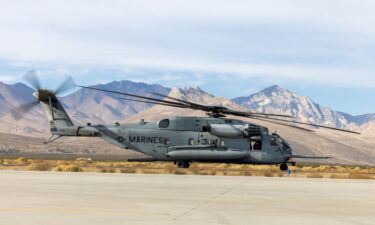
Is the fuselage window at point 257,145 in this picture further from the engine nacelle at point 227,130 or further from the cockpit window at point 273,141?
the engine nacelle at point 227,130

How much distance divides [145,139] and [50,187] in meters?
18.9

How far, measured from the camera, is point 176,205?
14.6 metres

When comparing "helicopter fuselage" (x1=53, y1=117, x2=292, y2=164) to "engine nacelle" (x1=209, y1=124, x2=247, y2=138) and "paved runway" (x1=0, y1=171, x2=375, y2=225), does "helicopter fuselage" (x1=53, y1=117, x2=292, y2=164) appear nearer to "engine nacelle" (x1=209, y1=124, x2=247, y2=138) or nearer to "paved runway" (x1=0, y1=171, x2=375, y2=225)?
"engine nacelle" (x1=209, y1=124, x2=247, y2=138)

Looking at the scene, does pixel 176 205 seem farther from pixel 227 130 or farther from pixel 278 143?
pixel 278 143

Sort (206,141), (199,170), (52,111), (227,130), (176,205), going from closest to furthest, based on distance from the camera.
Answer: (176,205) → (199,170) → (227,130) → (206,141) → (52,111)

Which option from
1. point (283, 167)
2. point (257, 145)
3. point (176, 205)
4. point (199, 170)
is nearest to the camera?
point (176, 205)

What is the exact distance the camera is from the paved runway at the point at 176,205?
1191cm

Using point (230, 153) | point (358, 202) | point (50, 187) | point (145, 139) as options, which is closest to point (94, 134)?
point (145, 139)

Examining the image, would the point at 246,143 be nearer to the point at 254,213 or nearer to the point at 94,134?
the point at 94,134

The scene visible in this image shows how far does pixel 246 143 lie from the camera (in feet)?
124

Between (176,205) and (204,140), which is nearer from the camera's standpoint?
(176,205)

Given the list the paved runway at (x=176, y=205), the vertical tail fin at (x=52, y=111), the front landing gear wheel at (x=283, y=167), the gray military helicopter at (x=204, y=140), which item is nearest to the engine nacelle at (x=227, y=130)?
the gray military helicopter at (x=204, y=140)

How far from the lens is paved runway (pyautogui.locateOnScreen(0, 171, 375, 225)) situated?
11.9m

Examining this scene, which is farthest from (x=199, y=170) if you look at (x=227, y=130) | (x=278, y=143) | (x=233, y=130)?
(x=278, y=143)
